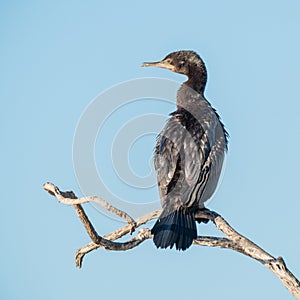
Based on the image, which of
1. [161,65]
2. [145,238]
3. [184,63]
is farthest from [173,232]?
[161,65]

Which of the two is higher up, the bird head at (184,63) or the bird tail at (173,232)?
the bird head at (184,63)

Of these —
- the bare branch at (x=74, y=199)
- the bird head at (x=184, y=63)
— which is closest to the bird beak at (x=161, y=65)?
the bird head at (x=184, y=63)

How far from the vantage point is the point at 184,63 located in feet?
25.1

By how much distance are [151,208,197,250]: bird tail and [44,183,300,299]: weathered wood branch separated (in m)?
0.09

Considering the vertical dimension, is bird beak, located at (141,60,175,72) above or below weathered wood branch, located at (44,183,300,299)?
above

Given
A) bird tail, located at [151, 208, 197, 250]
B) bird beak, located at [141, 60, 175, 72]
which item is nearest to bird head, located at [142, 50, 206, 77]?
bird beak, located at [141, 60, 175, 72]

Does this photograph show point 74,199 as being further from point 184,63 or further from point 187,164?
point 184,63

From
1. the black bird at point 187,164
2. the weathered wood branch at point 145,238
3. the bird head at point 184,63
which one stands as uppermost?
the bird head at point 184,63

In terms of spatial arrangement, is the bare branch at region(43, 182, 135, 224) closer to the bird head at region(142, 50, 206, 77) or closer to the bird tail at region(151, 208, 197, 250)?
the bird tail at region(151, 208, 197, 250)

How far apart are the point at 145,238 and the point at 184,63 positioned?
9.13 feet

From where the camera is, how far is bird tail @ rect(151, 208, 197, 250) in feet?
18.7

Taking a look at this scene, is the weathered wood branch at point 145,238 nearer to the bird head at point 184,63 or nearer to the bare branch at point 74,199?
the bare branch at point 74,199

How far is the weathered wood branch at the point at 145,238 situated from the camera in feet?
15.0

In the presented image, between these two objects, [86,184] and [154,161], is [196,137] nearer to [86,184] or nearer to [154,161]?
[154,161]
